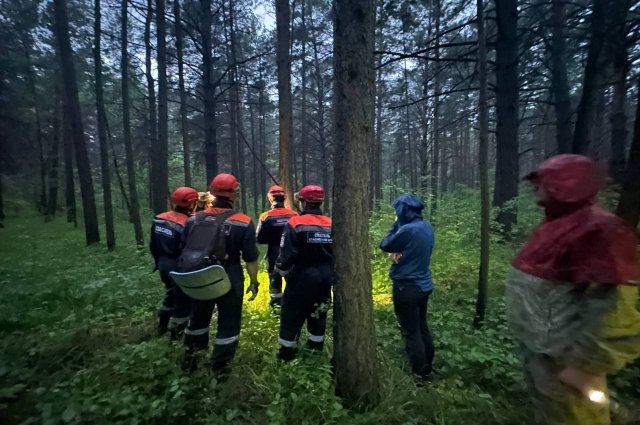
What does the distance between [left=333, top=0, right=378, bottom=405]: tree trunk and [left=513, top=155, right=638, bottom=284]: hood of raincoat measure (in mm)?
1278

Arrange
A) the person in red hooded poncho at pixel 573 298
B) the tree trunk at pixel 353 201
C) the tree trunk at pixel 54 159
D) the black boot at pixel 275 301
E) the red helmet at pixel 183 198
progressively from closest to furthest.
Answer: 1. the person in red hooded poncho at pixel 573 298
2. the tree trunk at pixel 353 201
3. the red helmet at pixel 183 198
4. the black boot at pixel 275 301
5. the tree trunk at pixel 54 159

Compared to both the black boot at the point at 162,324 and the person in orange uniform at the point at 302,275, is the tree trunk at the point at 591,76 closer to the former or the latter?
the person in orange uniform at the point at 302,275

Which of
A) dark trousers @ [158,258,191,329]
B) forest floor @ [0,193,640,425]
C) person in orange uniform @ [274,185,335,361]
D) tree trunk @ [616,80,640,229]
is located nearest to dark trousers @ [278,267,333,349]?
person in orange uniform @ [274,185,335,361]

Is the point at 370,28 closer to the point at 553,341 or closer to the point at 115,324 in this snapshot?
the point at 553,341

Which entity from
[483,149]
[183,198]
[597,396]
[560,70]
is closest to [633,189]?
[483,149]

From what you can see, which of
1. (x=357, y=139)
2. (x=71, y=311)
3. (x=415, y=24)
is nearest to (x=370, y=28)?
(x=357, y=139)

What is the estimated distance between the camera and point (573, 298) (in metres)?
1.96

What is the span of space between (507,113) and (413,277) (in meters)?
6.85

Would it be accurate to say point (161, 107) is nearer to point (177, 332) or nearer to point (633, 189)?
point (177, 332)

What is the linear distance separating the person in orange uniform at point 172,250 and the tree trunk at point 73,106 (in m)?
9.76

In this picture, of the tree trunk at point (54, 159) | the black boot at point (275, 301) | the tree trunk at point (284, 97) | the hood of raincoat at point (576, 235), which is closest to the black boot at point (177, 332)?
the black boot at point (275, 301)

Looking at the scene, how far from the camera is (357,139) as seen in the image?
3.12 meters

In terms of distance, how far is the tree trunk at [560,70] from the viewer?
7988mm

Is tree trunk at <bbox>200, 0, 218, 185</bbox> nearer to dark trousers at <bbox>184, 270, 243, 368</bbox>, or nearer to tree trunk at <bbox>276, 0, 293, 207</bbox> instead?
tree trunk at <bbox>276, 0, 293, 207</bbox>
